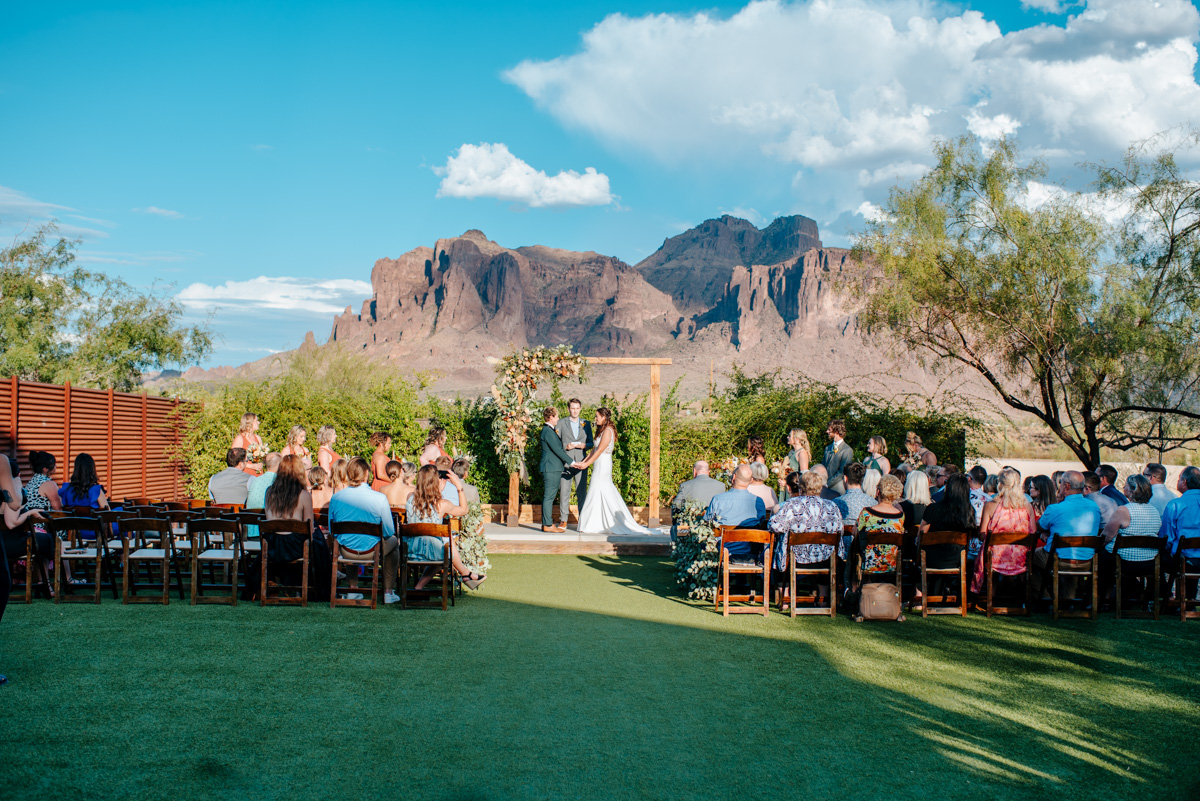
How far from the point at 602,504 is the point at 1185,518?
693 centimetres

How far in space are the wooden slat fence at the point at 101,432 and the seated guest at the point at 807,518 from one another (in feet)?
28.7

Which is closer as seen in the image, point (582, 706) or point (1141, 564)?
point (582, 706)

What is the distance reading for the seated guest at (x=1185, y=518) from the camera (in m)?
7.15

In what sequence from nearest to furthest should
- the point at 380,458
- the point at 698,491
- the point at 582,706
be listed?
the point at 582,706
the point at 698,491
the point at 380,458

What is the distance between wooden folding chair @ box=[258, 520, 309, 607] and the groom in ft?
16.3

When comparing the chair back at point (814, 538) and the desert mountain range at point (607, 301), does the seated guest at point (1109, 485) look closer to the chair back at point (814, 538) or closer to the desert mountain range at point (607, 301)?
the chair back at point (814, 538)

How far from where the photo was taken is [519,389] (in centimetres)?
1270

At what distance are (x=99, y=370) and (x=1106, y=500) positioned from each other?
23228 millimetres

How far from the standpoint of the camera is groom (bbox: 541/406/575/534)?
11852mm

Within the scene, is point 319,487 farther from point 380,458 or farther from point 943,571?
point 943,571

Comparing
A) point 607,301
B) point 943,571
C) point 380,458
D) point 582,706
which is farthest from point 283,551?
point 607,301

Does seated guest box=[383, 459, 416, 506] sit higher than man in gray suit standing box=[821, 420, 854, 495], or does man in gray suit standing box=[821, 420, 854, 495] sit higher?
man in gray suit standing box=[821, 420, 854, 495]

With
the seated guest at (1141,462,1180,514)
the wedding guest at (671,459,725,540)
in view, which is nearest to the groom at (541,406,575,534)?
the wedding guest at (671,459,725,540)

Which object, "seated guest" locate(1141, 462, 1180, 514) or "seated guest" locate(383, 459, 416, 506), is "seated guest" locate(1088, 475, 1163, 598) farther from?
"seated guest" locate(383, 459, 416, 506)
